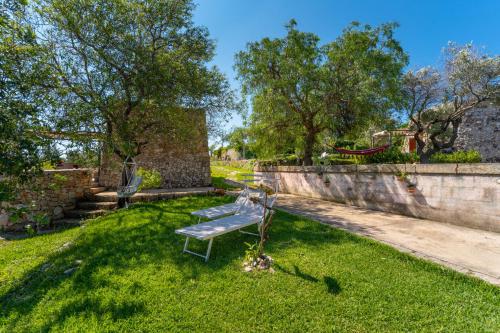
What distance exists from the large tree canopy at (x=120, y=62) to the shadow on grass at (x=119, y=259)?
9.87 ft

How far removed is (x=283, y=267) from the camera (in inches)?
141

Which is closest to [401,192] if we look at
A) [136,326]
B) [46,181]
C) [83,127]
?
[136,326]

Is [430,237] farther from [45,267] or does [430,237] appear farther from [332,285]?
[45,267]

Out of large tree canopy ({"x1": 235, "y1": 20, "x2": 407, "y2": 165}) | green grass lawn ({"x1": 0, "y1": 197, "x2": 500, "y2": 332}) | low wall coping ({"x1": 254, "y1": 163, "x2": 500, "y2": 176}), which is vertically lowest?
green grass lawn ({"x1": 0, "y1": 197, "x2": 500, "y2": 332})

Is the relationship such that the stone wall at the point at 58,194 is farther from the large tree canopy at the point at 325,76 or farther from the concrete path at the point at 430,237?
the concrete path at the point at 430,237

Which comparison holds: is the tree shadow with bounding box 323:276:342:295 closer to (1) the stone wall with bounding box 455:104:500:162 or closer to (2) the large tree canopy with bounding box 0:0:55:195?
(2) the large tree canopy with bounding box 0:0:55:195

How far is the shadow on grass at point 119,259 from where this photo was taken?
2.92 metres

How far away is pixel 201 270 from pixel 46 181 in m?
7.55

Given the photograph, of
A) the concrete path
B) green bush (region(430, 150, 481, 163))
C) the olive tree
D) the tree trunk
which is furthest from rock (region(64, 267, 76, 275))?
the olive tree

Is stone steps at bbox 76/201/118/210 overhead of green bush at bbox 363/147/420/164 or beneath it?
beneath

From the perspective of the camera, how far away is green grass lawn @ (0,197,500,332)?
2.50m

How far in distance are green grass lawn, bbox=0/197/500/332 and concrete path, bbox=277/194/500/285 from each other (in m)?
0.41

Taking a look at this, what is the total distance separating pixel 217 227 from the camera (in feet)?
13.8

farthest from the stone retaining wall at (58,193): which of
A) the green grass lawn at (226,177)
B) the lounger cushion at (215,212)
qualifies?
the green grass lawn at (226,177)
